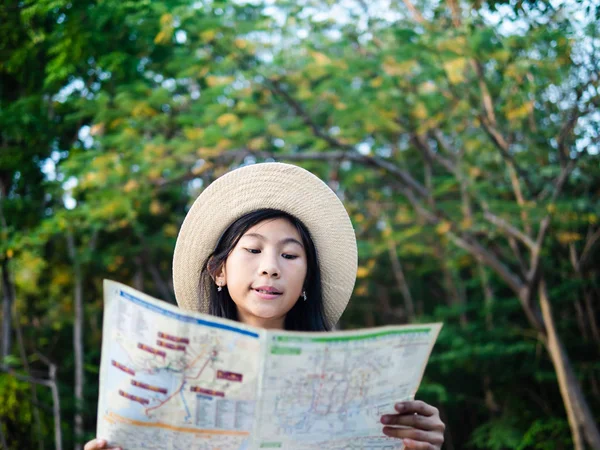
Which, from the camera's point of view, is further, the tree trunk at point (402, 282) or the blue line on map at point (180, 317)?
the tree trunk at point (402, 282)

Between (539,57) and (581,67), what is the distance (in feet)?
1.89

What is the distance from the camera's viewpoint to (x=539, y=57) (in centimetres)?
561

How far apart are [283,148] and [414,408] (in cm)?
552

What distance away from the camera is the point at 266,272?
155 cm

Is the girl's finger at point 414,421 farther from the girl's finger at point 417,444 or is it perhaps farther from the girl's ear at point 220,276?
the girl's ear at point 220,276

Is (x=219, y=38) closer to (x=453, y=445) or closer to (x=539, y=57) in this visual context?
(x=539, y=57)

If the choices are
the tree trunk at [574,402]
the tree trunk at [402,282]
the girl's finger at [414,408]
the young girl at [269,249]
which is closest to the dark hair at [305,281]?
the young girl at [269,249]

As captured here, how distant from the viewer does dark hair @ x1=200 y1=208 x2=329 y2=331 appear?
167 cm

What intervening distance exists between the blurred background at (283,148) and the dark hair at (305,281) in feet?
7.05

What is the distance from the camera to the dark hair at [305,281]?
1675 mm

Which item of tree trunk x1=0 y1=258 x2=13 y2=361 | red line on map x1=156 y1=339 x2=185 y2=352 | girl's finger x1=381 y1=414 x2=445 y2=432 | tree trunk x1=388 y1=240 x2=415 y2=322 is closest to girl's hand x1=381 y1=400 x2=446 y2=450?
girl's finger x1=381 y1=414 x2=445 y2=432

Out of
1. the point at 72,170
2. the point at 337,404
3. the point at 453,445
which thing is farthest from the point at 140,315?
the point at 453,445

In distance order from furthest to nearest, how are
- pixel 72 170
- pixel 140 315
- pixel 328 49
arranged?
1. pixel 328 49
2. pixel 72 170
3. pixel 140 315

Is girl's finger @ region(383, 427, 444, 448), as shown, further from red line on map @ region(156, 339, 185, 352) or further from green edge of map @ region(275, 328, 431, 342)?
red line on map @ region(156, 339, 185, 352)
